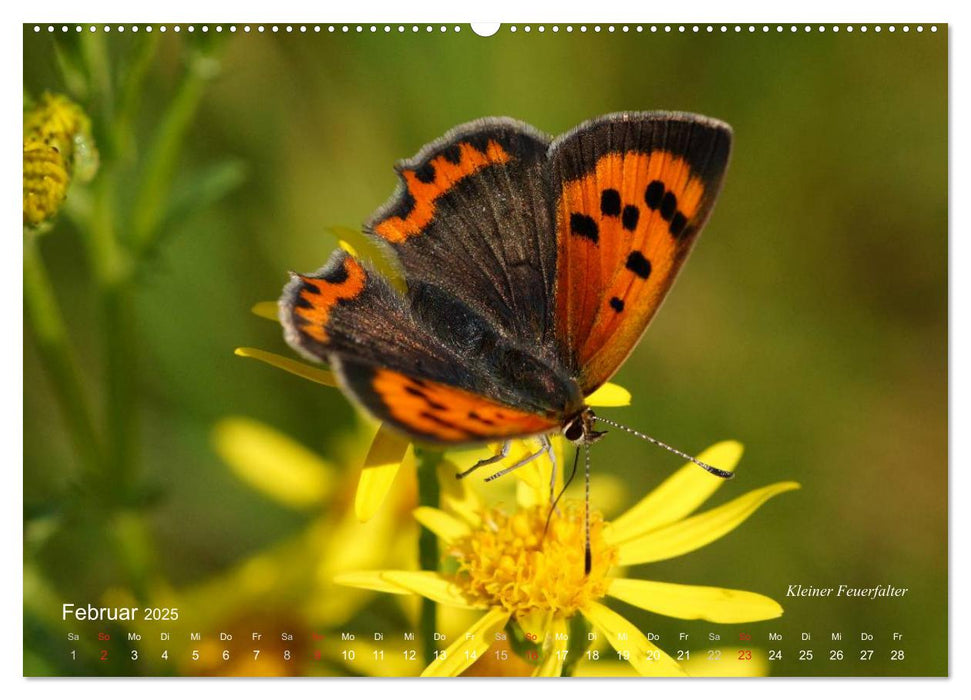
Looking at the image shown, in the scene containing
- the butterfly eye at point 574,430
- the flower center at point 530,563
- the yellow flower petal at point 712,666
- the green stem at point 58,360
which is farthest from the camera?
the green stem at point 58,360

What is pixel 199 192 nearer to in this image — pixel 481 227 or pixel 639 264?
pixel 481 227

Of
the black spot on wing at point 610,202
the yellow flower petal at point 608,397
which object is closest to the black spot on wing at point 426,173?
the black spot on wing at point 610,202

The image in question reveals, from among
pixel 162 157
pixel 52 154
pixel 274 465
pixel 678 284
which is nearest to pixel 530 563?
pixel 274 465

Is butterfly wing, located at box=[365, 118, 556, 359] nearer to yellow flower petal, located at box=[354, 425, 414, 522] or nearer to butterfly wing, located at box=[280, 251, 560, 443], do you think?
butterfly wing, located at box=[280, 251, 560, 443]

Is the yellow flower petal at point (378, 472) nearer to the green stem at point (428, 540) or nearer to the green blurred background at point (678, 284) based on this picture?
the green stem at point (428, 540)

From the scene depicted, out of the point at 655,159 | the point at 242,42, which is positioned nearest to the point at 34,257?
the point at 242,42

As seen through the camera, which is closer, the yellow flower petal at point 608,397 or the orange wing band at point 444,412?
the orange wing band at point 444,412

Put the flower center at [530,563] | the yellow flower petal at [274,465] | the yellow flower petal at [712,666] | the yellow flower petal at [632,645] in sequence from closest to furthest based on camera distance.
Result: the yellow flower petal at [632,645] → the flower center at [530,563] → the yellow flower petal at [712,666] → the yellow flower petal at [274,465]
